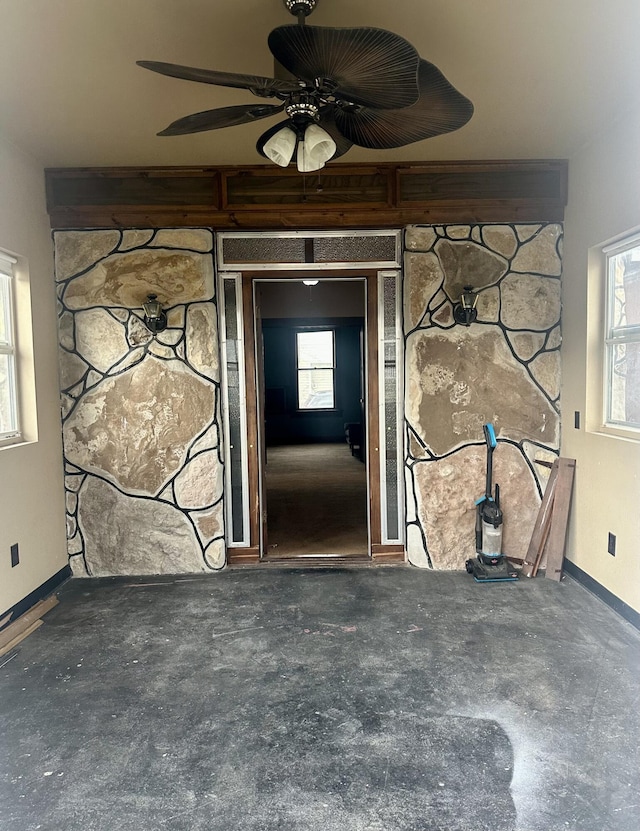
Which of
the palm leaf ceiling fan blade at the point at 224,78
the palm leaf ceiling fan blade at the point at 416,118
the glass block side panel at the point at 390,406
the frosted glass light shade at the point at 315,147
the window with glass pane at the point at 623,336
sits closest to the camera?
the palm leaf ceiling fan blade at the point at 224,78

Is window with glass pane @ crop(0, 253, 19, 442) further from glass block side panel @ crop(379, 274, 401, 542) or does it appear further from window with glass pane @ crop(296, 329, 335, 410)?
window with glass pane @ crop(296, 329, 335, 410)

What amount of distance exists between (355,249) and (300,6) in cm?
189

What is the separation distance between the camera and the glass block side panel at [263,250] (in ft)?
12.0

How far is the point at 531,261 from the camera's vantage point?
11.7ft

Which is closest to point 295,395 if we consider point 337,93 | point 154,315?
point 154,315

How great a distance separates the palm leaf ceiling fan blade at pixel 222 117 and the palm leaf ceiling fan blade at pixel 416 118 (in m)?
0.26

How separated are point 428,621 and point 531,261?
2.53 m

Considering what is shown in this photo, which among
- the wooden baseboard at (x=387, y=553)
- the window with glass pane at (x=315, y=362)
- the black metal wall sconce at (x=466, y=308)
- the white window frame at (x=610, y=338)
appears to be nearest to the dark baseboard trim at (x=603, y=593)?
the white window frame at (x=610, y=338)

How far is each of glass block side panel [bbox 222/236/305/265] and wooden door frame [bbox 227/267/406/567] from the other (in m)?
0.13

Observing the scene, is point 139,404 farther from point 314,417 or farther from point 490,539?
point 314,417

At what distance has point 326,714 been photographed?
2.11 m

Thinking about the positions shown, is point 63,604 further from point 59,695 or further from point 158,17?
point 158,17

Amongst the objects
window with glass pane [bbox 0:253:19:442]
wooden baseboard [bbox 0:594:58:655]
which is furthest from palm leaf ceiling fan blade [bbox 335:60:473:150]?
wooden baseboard [bbox 0:594:58:655]

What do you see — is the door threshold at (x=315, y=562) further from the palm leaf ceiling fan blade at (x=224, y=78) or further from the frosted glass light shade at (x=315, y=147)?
the palm leaf ceiling fan blade at (x=224, y=78)
